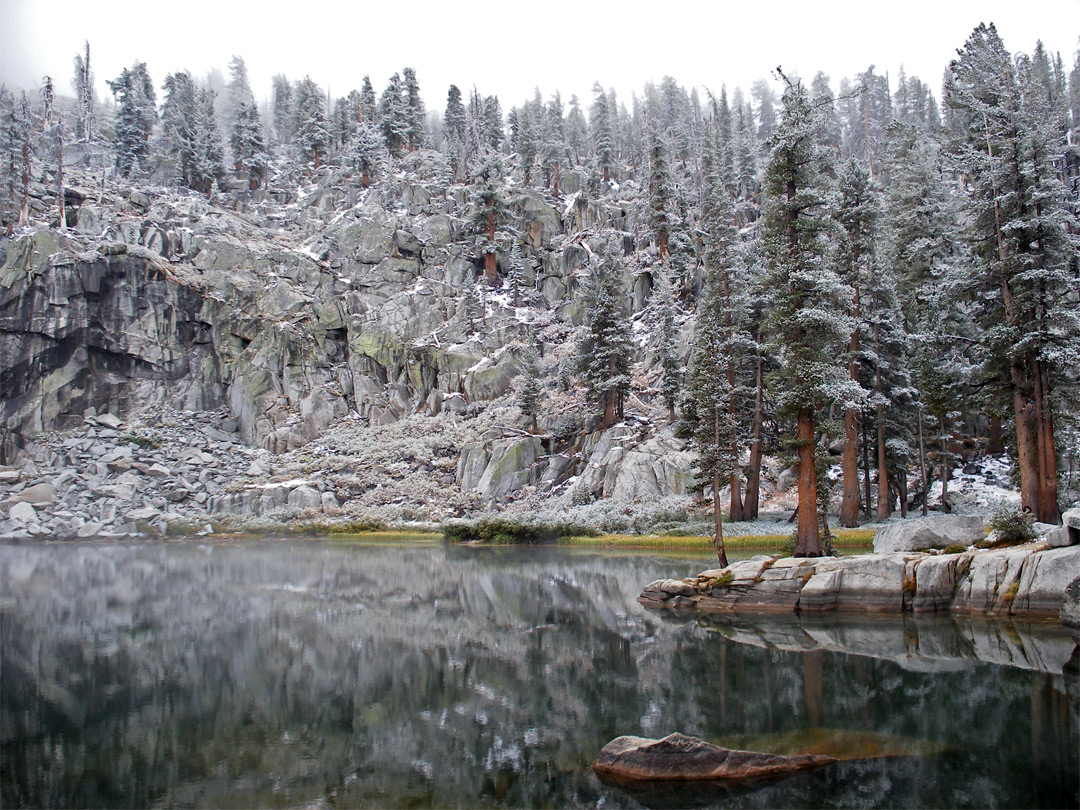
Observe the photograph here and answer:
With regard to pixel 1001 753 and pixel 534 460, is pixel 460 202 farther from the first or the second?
pixel 1001 753

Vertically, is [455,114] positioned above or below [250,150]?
above

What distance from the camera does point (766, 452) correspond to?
37.7 meters

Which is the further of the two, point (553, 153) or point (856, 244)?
point (553, 153)

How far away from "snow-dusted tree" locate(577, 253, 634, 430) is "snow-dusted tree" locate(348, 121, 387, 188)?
5185 cm

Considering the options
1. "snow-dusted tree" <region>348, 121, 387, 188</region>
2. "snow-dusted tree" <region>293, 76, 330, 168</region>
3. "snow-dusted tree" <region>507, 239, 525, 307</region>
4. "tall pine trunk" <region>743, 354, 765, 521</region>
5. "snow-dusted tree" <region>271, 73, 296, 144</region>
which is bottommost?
"tall pine trunk" <region>743, 354, 765, 521</region>

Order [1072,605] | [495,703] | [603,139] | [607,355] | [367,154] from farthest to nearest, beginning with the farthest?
1. [603,139]
2. [367,154]
3. [607,355]
4. [1072,605]
5. [495,703]

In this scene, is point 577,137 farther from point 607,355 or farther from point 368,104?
point 607,355

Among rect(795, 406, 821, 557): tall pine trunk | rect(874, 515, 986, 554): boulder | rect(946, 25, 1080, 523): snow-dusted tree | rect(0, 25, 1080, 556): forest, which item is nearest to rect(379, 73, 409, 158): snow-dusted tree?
rect(0, 25, 1080, 556): forest

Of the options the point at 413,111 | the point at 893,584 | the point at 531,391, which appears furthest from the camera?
the point at 413,111

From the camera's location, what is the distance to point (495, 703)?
40.7ft

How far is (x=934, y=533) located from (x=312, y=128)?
326ft

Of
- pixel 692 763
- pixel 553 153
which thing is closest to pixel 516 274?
pixel 553 153

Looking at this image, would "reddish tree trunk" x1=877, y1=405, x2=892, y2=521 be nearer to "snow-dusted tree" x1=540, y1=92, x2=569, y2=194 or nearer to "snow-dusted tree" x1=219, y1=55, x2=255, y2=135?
"snow-dusted tree" x1=540, y1=92, x2=569, y2=194

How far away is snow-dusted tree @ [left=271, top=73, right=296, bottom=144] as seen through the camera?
113062 mm
